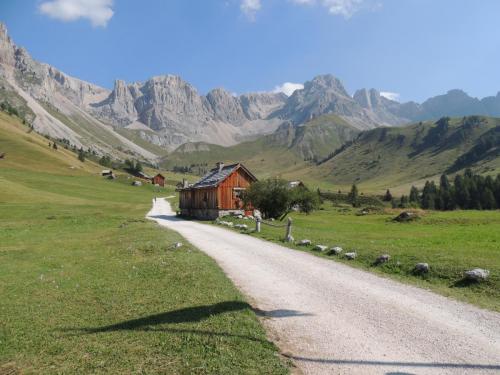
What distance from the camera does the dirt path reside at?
28.0 feet

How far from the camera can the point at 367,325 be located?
1091cm

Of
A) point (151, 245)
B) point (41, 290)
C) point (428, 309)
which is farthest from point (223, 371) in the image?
point (151, 245)

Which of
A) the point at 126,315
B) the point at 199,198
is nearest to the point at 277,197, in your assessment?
the point at 199,198

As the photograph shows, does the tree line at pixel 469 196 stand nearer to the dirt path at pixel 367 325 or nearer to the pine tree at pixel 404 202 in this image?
the pine tree at pixel 404 202

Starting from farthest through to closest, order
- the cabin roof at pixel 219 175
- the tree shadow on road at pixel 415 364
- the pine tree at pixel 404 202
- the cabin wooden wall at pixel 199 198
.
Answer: the pine tree at pixel 404 202 → the cabin wooden wall at pixel 199 198 → the cabin roof at pixel 219 175 → the tree shadow on road at pixel 415 364

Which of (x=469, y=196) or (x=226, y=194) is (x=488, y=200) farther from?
(x=226, y=194)

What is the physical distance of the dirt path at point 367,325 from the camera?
8523 mm

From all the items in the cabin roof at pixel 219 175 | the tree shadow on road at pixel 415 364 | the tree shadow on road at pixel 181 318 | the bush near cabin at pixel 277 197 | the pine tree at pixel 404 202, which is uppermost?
the cabin roof at pixel 219 175

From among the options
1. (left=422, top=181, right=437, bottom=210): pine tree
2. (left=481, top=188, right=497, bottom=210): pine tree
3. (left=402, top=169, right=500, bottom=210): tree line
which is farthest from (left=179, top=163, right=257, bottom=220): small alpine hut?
(left=422, top=181, right=437, bottom=210): pine tree

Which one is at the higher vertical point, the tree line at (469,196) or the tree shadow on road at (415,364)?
the tree line at (469,196)

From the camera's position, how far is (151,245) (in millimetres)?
26859

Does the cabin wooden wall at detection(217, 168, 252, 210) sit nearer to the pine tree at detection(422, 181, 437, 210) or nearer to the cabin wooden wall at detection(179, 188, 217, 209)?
the cabin wooden wall at detection(179, 188, 217, 209)

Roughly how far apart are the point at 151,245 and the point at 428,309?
19499 mm

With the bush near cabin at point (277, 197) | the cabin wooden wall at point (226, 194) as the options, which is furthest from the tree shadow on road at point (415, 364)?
the cabin wooden wall at point (226, 194)
